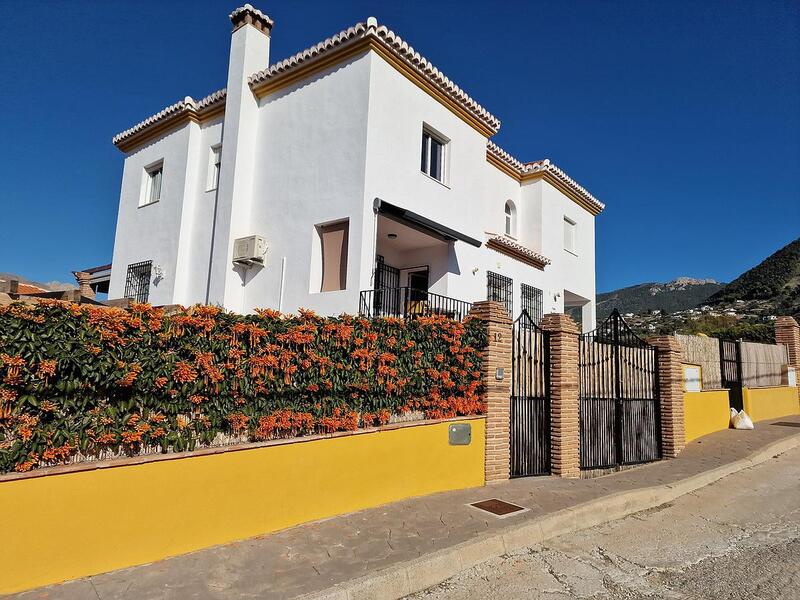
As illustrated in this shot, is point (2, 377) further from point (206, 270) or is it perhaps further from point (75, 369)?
point (206, 270)

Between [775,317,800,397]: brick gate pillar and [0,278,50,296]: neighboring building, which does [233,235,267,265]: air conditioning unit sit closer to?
[0,278,50,296]: neighboring building

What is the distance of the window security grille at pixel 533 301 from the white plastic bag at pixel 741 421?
18.9 ft

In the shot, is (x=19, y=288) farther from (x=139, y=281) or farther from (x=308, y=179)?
(x=308, y=179)

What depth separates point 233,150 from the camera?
40.1 feet

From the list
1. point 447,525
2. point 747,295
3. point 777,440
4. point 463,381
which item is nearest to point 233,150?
point 463,381

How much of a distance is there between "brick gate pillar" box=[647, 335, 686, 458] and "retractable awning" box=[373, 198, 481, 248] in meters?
4.74

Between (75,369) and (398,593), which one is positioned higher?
(75,369)

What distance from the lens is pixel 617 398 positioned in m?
9.38

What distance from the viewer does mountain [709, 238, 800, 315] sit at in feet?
117

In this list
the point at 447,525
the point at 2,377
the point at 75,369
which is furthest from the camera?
the point at 447,525

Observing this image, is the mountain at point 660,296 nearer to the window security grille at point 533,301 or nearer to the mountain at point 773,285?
the mountain at point 773,285

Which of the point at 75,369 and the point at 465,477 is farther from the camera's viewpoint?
the point at 465,477

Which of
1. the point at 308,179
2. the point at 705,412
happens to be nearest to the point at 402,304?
the point at 308,179

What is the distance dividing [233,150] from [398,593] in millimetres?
10836
